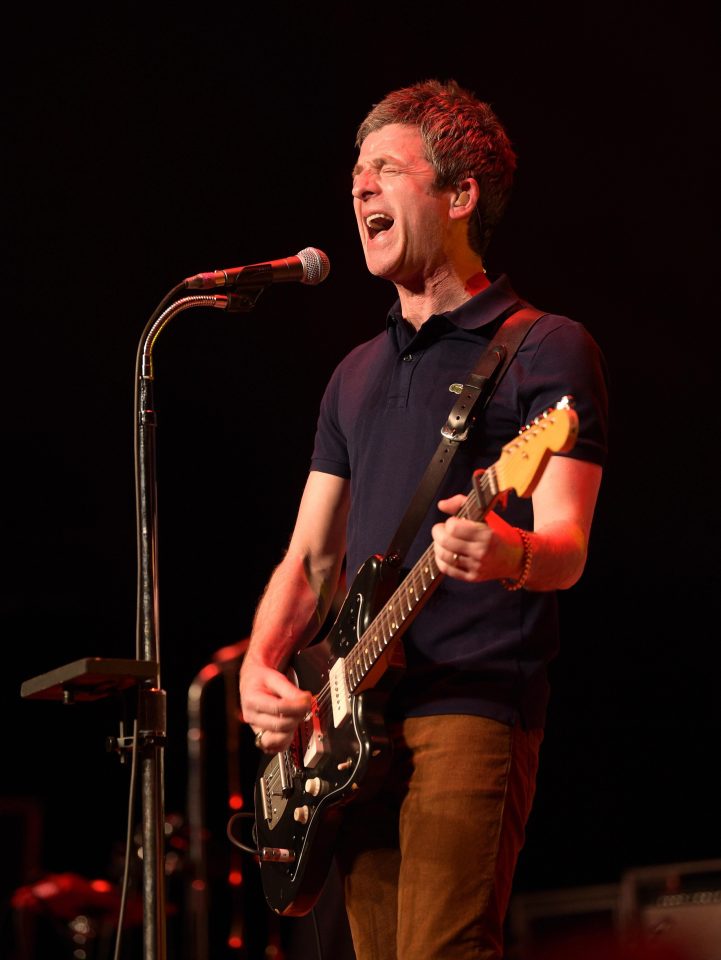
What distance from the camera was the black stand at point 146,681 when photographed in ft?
7.04

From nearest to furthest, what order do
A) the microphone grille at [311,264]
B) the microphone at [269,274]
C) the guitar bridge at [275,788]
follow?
1. the guitar bridge at [275,788]
2. the microphone at [269,274]
3. the microphone grille at [311,264]

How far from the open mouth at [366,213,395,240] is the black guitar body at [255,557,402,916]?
872 mm

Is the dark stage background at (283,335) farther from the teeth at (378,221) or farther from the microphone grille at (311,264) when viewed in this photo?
the microphone grille at (311,264)

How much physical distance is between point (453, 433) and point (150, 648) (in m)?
0.76

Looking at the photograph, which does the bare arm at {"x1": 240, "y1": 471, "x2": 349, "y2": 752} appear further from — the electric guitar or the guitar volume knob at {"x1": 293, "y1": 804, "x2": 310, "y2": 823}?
the guitar volume knob at {"x1": 293, "y1": 804, "x2": 310, "y2": 823}

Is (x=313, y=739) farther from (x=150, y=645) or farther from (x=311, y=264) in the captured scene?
(x=311, y=264)

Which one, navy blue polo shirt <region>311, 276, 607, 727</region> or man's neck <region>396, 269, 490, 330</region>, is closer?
navy blue polo shirt <region>311, 276, 607, 727</region>

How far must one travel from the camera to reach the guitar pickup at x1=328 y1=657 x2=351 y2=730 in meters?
2.29

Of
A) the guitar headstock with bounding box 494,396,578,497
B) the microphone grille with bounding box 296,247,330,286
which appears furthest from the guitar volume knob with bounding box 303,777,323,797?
the microphone grille with bounding box 296,247,330,286

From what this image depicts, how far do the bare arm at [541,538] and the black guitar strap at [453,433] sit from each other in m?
0.22

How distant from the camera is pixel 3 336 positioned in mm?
6344

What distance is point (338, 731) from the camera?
7.51ft

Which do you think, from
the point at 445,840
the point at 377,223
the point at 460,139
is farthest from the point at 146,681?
the point at 460,139

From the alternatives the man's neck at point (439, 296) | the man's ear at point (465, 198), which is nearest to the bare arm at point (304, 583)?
the man's neck at point (439, 296)
